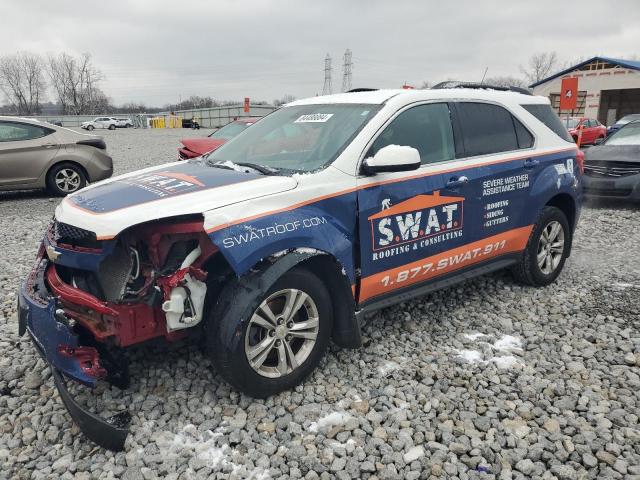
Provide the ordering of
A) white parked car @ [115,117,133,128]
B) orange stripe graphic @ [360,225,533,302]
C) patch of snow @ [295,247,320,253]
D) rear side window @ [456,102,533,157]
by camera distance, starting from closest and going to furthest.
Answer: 1. patch of snow @ [295,247,320,253]
2. orange stripe graphic @ [360,225,533,302]
3. rear side window @ [456,102,533,157]
4. white parked car @ [115,117,133,128]

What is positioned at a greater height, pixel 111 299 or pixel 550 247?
pixel 111 299

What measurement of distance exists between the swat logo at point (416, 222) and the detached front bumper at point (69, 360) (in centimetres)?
181

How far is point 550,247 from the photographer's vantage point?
4973 mm

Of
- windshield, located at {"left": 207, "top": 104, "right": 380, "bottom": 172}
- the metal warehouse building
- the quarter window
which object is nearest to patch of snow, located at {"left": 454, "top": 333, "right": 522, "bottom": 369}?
windshield, located at {"left": 207, "top": 104, "right": 380, "bottom": 172}

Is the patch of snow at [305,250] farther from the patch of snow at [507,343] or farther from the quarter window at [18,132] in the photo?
the quarter window at [18,132]

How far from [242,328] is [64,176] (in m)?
8.41

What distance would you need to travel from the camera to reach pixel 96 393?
3.21m

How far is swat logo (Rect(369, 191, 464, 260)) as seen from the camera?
11.2 feet

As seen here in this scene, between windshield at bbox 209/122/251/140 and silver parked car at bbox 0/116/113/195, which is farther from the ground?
windshield at bbox 209/122/251/140

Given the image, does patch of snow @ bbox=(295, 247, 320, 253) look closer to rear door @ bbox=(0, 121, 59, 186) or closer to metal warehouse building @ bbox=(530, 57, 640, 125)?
rear door @ bbox=(0, 121, 59, 186)

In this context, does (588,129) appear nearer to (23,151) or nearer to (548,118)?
(548,118)

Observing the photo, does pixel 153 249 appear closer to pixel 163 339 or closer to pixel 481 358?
pixel 163 339

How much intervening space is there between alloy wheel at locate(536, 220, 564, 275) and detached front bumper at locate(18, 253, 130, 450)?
384cm

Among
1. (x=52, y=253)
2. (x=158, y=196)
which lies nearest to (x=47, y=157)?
(x=52, y=253)
